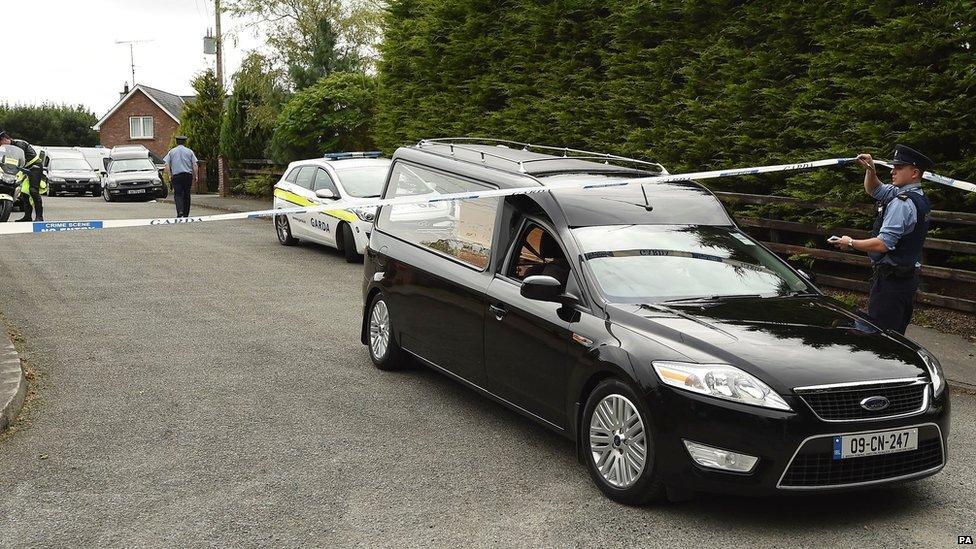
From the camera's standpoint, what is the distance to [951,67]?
9703 millimetres

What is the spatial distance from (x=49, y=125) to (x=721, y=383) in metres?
92.3

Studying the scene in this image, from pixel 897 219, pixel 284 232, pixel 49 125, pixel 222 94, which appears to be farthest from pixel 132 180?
pixel 49 125

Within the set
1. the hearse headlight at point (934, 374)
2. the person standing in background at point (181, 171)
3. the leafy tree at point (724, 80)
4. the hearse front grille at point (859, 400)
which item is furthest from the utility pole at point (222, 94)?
the hearse front grille at point (859, 400)

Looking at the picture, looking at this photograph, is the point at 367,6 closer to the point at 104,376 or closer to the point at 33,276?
the point at 33,276

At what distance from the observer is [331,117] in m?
24.7

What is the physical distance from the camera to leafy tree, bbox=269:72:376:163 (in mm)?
24750

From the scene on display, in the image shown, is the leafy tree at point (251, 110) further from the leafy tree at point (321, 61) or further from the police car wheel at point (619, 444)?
the police car wheel at point (619, 444)

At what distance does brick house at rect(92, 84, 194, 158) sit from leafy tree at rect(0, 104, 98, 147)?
17926mm

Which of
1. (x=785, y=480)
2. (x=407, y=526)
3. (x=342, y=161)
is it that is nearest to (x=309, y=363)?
(x=407, y=526)

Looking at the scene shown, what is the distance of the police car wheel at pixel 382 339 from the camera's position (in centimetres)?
799

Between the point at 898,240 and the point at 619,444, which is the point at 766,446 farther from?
the point at 898,240

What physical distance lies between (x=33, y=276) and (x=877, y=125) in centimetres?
1073

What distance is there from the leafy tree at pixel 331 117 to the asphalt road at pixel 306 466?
592 inches

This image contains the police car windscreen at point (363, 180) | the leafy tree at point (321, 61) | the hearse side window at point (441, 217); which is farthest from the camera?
the leafy tree at point (321, 61)
